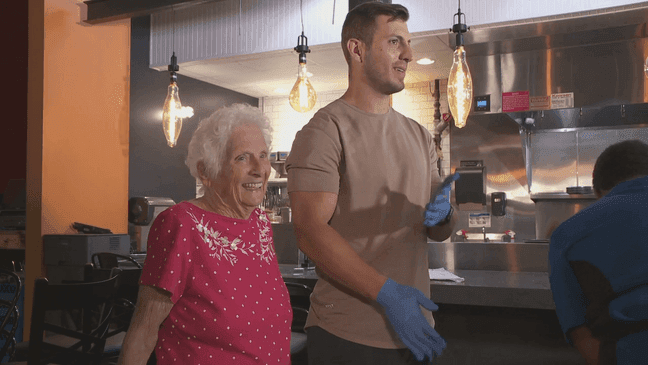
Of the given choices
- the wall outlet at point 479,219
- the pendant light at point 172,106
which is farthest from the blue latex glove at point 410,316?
the wall outlet at point 479,219

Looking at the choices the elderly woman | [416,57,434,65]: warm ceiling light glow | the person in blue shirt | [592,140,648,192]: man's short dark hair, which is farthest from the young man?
[416,57,434,65]: warm ceiling light glow

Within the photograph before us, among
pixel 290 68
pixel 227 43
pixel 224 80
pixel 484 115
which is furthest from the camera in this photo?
pixel 224 80

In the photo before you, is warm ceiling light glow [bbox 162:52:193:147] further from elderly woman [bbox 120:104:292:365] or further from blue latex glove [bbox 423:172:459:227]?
blue latex glove [bbox 423:172:459:227]

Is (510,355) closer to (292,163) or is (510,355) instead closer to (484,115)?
(292,163)

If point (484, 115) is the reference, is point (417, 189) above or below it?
below

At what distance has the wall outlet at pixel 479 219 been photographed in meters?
6.46

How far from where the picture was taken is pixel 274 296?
58.4 inches

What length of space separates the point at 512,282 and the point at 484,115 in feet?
10.9

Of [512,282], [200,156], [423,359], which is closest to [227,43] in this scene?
[512,282]

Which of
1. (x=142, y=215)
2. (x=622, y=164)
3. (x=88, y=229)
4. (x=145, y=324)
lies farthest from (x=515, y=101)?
(x=145, y=324)

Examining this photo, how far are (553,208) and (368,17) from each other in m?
5.29

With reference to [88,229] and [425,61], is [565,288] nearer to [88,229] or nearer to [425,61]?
[88,229]

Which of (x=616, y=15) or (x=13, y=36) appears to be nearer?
(x=616, y=15)

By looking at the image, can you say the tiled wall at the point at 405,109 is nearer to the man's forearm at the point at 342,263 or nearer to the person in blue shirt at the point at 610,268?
the person in blue shirt at the point at 610,268
